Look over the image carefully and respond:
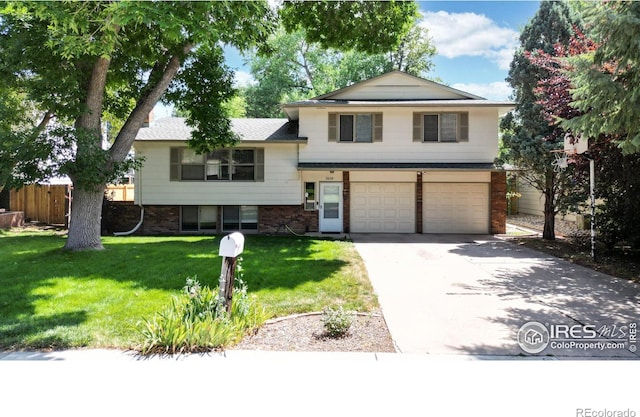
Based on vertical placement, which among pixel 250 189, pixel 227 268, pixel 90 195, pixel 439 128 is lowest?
pixel 227 268

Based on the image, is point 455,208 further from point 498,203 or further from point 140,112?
point 140,112

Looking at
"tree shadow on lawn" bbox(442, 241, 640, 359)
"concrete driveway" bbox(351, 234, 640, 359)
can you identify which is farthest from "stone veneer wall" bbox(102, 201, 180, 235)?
"tree shadow on lawn" bbox(442, 241, 640, 359)

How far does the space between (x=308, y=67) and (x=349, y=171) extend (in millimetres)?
22019

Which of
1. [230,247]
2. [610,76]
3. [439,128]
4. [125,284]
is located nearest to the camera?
[230,247]

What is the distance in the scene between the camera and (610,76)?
249 inches

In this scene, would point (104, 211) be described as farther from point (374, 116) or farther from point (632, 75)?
point (632, 75)

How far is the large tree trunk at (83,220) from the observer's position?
1090cm

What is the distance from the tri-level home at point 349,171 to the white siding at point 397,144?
0.13ft

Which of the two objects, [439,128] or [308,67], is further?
[308,67]

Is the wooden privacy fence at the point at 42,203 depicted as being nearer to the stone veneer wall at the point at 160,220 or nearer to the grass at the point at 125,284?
the stone veneer wall at the point at 160,220

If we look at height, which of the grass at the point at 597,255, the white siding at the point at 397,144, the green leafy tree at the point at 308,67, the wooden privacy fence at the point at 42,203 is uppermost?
the green leafy tree at the point at 308,67

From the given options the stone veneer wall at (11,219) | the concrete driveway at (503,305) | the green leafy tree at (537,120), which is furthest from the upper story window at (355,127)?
the stone veneer wall at (11,219)

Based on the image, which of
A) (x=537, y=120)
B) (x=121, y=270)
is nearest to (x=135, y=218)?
(x=121, y=270)

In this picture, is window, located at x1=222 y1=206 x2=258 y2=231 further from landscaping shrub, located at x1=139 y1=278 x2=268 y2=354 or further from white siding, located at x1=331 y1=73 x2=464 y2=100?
landscaping shrub, located at x1=139 y1=278 x2=268 y2=354
